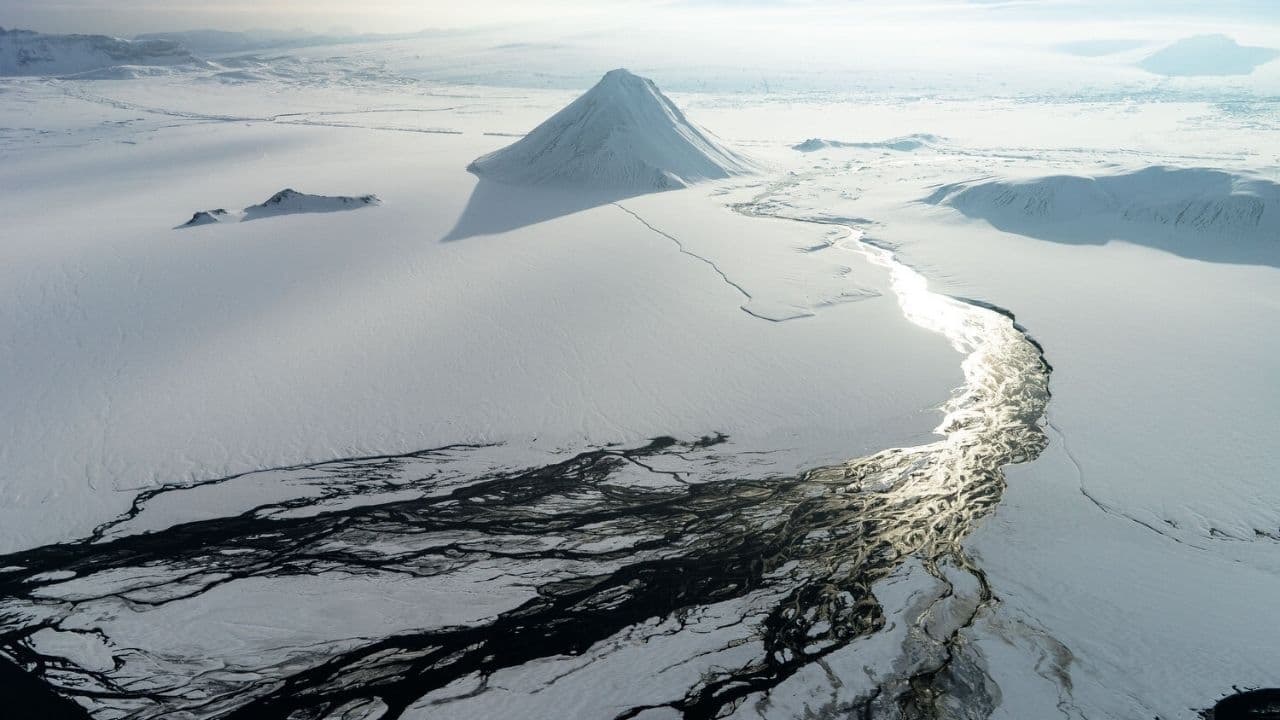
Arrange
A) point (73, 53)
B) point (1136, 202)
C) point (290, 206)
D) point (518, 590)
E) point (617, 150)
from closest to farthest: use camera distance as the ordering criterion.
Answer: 1. point (518, 590)
2. point (1136, 202)
3. point (290, 206)
4. point (617, 150)
5. point (73, 53)

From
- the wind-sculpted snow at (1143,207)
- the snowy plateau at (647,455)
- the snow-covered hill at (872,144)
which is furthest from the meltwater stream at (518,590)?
the snow-covered hill at (872,144)

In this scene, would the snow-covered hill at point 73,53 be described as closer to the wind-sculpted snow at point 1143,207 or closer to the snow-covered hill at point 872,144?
the snow-covered hill at point 872,144

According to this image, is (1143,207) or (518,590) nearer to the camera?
(518,590)

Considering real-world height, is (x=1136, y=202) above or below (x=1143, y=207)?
above

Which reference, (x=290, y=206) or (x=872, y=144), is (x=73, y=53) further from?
(x=872, y=144)

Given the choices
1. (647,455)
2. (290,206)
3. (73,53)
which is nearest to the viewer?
(647,455)

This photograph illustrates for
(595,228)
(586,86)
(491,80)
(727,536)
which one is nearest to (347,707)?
(727,536)

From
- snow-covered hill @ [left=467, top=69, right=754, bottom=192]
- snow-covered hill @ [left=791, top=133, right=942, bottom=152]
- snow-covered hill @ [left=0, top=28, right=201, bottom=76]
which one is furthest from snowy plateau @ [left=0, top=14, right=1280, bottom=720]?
snow-covered hill @ [left=0, top=28, right=201, bottom=76]

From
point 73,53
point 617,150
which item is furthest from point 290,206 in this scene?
point 73,53

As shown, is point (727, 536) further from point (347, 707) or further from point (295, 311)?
point (295, 311)

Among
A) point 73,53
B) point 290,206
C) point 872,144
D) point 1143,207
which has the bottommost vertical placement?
point 290,206
